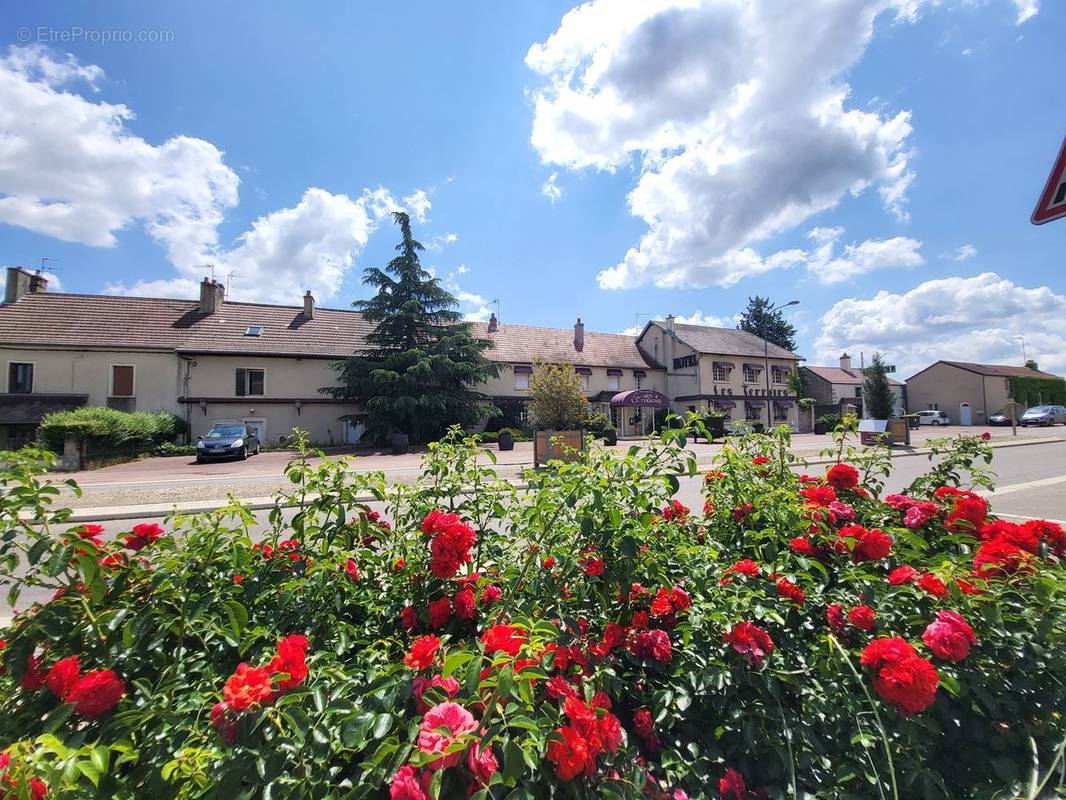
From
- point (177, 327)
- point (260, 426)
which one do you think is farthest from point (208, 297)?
point (260, 426)

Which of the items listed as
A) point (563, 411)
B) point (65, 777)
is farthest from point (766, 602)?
point (563, 411)

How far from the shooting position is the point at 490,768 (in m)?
1.01

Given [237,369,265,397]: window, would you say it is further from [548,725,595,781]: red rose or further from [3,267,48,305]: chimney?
[548,725,595,781]: red rose

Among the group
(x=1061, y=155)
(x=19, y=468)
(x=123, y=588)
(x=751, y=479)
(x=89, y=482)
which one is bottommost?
(x=89, y=482)

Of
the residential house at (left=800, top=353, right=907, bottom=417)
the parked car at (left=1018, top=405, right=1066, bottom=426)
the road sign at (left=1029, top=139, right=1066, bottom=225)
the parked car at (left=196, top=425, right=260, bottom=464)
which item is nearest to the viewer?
the road sign at (left=1029, top=139, right=1066, bottom=225)

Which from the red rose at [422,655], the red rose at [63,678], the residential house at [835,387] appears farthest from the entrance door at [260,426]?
the residential house at [835,387]

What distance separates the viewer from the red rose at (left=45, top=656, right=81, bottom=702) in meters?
1.33

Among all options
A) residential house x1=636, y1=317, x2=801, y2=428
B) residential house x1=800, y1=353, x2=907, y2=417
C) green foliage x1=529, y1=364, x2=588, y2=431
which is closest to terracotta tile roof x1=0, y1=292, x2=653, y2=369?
green foliage x1=529, y1=364, x2=588, y2=431

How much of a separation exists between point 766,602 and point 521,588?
1.00 m

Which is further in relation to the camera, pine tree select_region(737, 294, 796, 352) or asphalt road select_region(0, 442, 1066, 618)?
pine tree select_region(737, 294, 796, 352)

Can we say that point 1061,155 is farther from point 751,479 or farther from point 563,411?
point 563,411

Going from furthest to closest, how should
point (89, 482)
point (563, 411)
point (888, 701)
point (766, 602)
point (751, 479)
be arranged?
point (563, 411) < point (89, 482) < point (751, 479) < point (766, 602) < point (888, 701)

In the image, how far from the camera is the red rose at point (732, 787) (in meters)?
1.35

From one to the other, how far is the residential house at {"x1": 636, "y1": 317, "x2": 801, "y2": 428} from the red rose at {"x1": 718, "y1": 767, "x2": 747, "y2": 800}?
35.8m
